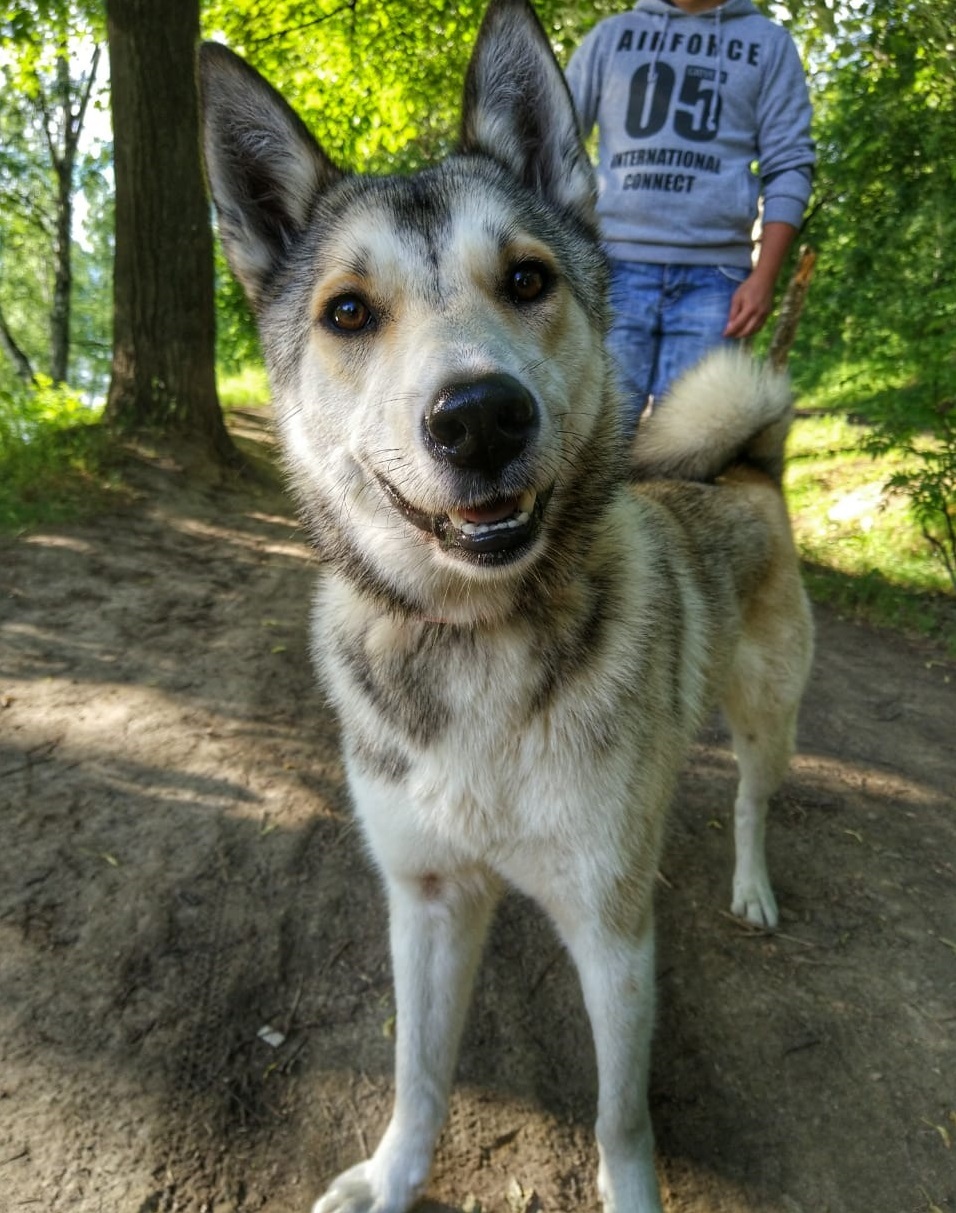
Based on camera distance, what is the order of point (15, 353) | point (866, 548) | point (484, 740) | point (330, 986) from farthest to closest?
1. point (15, 353)
2. point (866, 548)
3. point (330, 986)
4. point (484, 740)

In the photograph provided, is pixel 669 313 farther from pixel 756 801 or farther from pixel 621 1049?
pixel 621 1049

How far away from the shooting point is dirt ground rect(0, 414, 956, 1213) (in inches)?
77.2

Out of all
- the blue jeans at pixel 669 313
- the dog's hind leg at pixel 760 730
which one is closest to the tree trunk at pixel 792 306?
the blue jeans at pixel 669 313

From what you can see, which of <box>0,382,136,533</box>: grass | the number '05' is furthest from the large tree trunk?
the number '05'

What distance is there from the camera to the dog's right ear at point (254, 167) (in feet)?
6.44

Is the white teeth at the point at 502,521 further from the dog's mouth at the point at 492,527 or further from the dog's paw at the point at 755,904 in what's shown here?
the dog's paw at the point at 755,904

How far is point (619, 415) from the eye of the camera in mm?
2027

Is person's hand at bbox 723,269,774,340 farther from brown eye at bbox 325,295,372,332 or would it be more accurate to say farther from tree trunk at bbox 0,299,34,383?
tree trunk at bbox 0,299,34,383

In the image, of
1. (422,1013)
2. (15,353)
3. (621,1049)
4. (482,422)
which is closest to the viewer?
(482,422)

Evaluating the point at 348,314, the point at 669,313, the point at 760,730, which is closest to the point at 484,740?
the point at 348,314

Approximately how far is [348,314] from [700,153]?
2.12 metres

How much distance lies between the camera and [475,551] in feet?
5.27

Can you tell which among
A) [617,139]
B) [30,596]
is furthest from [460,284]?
[30,596]

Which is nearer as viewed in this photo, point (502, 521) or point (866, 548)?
point (502, 521)
